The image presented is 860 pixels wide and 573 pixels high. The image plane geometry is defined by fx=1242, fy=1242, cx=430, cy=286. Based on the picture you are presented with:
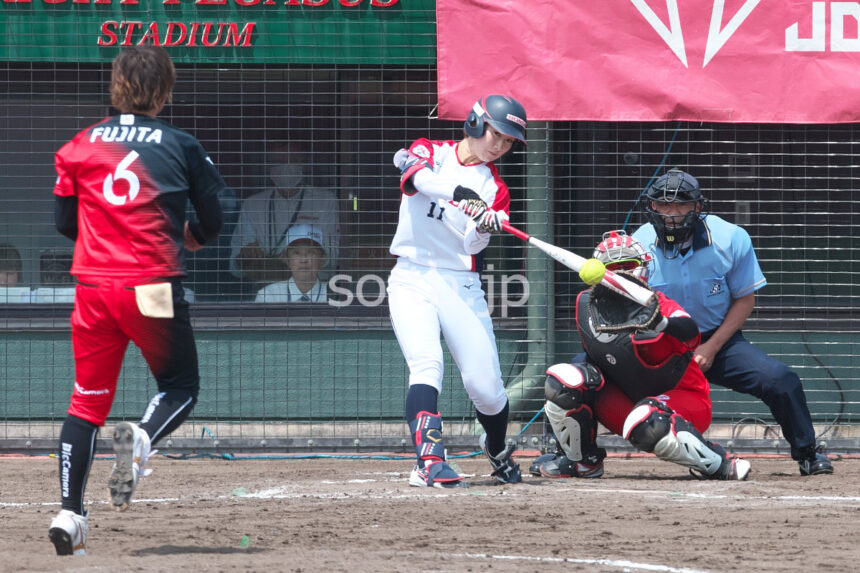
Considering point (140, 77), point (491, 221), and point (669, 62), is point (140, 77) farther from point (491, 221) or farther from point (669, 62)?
point (669, 62)

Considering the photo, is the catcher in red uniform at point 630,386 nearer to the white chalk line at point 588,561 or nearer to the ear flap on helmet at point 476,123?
the ear flap on helmet at point 476,123

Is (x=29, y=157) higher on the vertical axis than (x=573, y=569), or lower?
higher

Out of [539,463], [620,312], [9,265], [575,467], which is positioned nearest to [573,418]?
[575,467]

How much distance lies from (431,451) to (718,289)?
1.95m

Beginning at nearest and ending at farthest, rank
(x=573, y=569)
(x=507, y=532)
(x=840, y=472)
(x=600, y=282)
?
(x=573, y=569)
(x=507, y=532)
(x=600, y=282)
(x=840, y=472)

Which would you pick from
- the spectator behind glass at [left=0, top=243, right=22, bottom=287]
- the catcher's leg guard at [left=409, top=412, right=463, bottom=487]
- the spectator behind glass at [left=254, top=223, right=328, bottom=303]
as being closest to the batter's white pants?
the catcher's leg guard at [left=409, top=412, right=463, bottom=487]

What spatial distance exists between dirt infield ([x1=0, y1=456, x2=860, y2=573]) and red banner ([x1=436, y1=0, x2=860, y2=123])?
7.73 ft

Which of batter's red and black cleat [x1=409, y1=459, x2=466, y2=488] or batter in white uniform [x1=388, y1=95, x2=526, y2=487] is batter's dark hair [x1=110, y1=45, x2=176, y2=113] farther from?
batter's red and black cleat [x1=409, y1=459, x2=466, y2=488]

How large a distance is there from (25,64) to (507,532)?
18.7ft

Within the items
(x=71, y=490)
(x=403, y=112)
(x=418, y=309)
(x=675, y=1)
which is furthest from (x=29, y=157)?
(x=71, y=490)

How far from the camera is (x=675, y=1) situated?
8.00 m

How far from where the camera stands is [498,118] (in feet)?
20.2

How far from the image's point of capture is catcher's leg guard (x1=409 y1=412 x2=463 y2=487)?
604 cm

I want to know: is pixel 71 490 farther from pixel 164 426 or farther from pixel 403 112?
pixel 403 112
